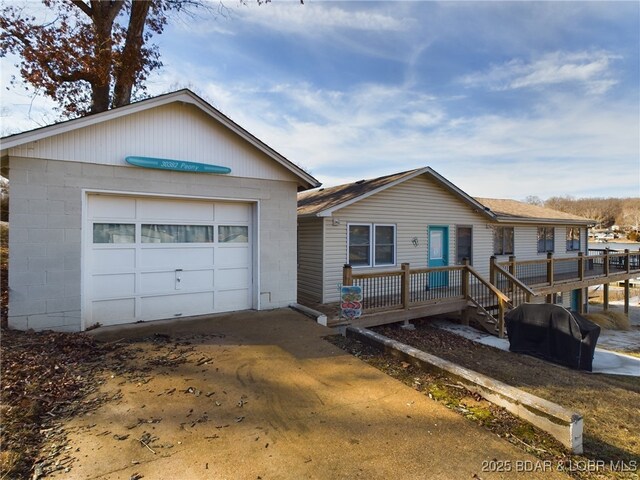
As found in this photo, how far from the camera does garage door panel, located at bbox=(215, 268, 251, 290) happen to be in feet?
24.6

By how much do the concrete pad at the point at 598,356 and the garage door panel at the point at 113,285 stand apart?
8.36m

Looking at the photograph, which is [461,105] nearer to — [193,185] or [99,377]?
[193,185]

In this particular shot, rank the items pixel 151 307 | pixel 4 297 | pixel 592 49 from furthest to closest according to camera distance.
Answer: pixel 592 49, pixel 4 297, pixel 151 307

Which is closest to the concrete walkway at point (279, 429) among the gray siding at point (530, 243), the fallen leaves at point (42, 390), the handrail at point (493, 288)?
the fallen leaves at point (42, 390)

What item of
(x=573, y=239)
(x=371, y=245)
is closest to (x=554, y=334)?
(x=371, y=245)

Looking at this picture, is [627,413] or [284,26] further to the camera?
[284,26]

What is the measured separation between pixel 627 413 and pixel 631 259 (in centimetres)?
1795

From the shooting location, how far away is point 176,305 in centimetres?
701

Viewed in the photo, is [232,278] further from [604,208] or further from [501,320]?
[604,208]

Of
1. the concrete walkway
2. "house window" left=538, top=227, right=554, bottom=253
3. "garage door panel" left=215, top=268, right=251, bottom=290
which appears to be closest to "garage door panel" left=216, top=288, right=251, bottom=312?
"garage door panel" left=215, top=268, right=251, bottom=290

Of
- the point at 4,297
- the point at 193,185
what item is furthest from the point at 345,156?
the point at 4,297

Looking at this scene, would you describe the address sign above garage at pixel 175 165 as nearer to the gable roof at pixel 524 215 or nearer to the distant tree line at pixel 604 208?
the gable roof at pixel 524 215

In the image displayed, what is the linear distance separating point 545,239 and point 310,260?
13086mm

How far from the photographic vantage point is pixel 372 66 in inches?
509
